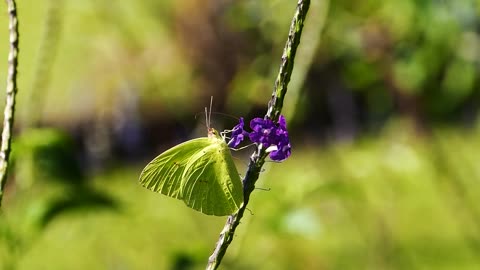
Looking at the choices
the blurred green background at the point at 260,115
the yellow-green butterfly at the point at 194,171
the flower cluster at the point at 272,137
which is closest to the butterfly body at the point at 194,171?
the yellow-green butterfly at the point at 194,171

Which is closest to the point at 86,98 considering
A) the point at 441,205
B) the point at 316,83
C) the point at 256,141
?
the point at 316,83

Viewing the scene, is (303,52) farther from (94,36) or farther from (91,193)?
(94,36)

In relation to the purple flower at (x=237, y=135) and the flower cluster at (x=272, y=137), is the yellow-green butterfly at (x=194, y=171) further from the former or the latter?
the flower cluster at (x=272, y=137)

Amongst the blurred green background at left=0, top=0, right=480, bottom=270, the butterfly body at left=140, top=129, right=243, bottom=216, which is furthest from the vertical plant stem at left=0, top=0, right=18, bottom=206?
the blurred green background at left=0, top=0, right=480, bottom=270

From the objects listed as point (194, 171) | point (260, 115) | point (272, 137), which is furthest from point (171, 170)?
point (260, 115)

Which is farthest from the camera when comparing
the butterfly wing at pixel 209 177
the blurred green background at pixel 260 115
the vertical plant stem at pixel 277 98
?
the blurred green background at pixel 260 115

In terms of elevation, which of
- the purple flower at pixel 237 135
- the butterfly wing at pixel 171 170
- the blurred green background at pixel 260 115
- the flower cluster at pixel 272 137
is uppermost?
the flower cluster at pixel 272 137

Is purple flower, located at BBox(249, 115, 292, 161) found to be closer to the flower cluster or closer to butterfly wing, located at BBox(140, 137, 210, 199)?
the flower cluster
